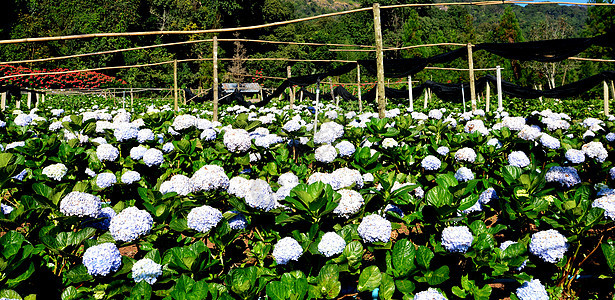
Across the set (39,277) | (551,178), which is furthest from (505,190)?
(39,277)

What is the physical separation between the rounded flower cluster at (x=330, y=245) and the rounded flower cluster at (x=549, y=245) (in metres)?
0.91

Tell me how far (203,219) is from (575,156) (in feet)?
8.07

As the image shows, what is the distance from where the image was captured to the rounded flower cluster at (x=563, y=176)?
1953 mm

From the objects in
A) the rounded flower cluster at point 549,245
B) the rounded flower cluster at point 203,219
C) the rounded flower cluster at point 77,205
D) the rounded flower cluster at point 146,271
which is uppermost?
the rounded flower cluster at point 77,205

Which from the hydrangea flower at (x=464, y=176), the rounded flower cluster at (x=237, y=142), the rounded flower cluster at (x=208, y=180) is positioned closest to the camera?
the rounded flower cluster at (x=208, y=180)

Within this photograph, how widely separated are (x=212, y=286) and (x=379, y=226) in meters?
0.70

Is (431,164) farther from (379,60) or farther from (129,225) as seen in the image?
(379,60)

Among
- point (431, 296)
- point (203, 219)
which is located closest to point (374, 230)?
point (431, 296)

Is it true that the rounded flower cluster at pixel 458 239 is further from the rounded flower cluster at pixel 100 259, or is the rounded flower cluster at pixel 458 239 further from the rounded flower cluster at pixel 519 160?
the rounded flower cluster at pixel 100 259

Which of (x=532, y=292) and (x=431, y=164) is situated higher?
(x=431, y=164)

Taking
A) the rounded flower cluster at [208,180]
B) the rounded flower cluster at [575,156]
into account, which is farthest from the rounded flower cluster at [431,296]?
the rounded flower cluster at [575,156]

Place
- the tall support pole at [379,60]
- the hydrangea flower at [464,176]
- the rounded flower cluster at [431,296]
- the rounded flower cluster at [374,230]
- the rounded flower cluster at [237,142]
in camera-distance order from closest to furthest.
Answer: the rounded flower cluster at [431,296]
the rounded flower cluster at [374,230]
the hydrangea flower at [464,176]
the rounded flower cluster at [237,142]
the tall support pole at [379,60]

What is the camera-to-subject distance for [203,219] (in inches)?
60.1

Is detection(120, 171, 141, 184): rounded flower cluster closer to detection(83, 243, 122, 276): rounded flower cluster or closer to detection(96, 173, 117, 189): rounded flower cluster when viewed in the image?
detection(96, 173, 117, 189): rounded flower cluster
